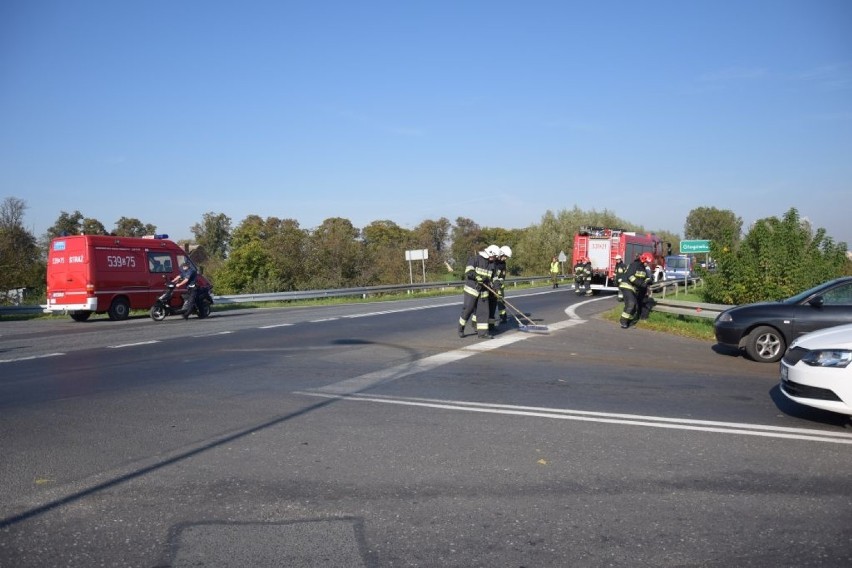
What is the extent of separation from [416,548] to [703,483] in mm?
2243

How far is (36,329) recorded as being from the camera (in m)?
18.7

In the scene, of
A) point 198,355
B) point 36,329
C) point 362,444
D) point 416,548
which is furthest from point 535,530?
point 36,329

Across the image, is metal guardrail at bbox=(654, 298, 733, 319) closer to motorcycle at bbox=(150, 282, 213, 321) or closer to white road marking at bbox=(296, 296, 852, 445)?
white road marking at bbox=(296, 296, 852, 445)

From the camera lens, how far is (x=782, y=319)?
1116cm

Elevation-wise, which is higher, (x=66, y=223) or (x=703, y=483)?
(x=66, y=223)

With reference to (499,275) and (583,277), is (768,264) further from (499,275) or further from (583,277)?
(583,277)

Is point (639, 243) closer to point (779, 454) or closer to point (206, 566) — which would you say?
point (779, 454)

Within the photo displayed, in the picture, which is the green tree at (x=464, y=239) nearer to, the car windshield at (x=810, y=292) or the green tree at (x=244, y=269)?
the green tree at (x=244, y=269)

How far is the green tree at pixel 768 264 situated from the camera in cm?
1962

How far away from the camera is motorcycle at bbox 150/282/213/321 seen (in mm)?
20688

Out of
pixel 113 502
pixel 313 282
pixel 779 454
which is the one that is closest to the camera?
pixel 113 502

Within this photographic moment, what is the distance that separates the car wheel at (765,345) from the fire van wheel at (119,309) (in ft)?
→ 57.1

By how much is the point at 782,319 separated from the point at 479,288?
525cm

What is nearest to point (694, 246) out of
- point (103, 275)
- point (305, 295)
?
point (305, 295)
